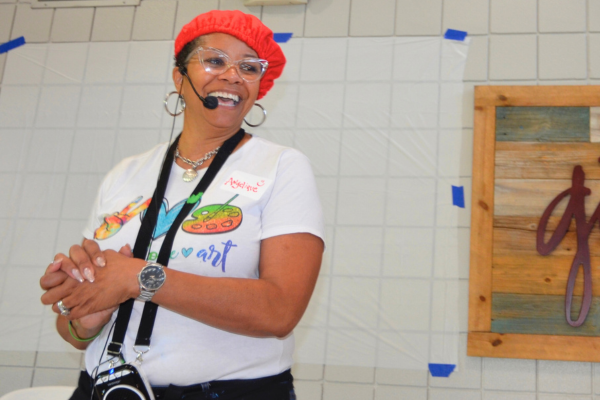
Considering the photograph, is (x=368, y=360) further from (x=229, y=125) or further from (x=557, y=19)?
(x=557, y=19)

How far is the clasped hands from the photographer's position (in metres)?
0.98

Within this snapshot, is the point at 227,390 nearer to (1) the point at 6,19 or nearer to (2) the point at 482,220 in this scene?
(2) the point at 482,220

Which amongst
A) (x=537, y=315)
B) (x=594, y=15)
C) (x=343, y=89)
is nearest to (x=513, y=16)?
(x=594, y=15)

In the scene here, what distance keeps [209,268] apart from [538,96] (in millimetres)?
1860

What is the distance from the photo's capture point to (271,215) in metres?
1.09

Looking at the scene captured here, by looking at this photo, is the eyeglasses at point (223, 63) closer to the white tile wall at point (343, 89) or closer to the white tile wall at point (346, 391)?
the white tile wall at point (343, 89)

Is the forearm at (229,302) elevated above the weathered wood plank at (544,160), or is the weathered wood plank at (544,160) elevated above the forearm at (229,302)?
the weathered wood plank at (544,160)

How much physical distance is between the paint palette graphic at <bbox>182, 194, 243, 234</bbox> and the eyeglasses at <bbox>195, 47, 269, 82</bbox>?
0.33 m

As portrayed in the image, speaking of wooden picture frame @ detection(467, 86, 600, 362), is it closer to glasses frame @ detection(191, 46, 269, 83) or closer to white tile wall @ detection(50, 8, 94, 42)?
glasses frame @ detection(191, 46, 269, 83)

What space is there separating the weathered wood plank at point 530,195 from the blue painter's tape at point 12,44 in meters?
2.24

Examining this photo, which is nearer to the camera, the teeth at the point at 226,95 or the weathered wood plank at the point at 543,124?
the teeth at the point at 226,95

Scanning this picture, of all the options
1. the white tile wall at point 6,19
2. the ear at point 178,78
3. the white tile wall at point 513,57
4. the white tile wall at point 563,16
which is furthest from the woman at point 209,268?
the white tile wall at point 6,19

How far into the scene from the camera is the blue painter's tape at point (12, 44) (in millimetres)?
2924

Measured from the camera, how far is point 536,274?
2332mm
